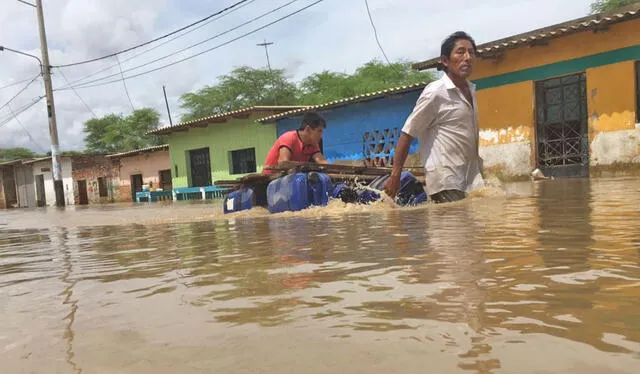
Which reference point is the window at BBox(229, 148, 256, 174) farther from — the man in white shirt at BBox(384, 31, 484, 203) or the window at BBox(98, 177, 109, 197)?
the man in white shirt at BBox(384, 31, 484, 203)

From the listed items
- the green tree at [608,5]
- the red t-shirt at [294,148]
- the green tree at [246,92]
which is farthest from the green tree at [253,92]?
the red t-shirt at [294,148]

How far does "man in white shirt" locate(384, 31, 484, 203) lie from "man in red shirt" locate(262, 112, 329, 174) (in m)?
1.87

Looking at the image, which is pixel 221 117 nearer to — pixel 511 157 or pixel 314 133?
pixel 511 157

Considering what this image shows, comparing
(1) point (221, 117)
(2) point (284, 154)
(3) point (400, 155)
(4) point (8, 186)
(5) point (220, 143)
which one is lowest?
(4) point (8, 186)

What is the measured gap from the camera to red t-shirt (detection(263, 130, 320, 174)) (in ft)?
20.4

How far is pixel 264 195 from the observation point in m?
6.83

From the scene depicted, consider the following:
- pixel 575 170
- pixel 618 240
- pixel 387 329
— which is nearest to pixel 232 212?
pixel 618 240

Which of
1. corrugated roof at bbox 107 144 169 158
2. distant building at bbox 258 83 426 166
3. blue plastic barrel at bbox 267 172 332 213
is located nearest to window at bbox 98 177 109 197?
corrugated roof at bbox 107 144 169 158

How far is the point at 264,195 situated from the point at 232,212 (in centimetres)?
53

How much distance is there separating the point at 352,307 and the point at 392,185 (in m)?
3.43

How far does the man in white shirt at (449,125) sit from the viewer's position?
14.2 ft

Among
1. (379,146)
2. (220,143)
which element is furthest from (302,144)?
(220,143)

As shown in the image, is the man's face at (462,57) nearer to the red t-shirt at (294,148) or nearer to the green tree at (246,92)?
the red t-shirt at (294,148)

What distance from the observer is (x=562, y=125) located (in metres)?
11.6
